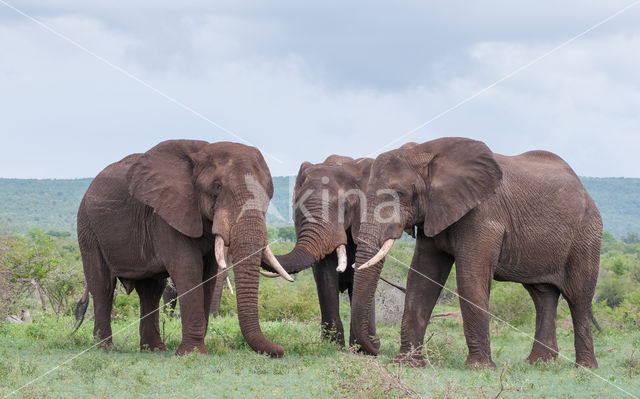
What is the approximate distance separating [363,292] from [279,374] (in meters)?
2.02

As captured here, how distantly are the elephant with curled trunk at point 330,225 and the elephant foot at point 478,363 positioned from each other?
2.05 m

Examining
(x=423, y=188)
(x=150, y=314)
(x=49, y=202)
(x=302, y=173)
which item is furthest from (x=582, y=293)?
(x=49, y=202)

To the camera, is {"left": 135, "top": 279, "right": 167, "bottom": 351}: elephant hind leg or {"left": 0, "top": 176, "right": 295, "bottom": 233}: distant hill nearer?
{"left": 135, "top": 279, "right": 167, "bottom": 351}: elephant hind leg

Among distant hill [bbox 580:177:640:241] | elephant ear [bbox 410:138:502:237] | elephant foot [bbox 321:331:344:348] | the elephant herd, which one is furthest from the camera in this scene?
distant hill [bbox 580:177:640:241]

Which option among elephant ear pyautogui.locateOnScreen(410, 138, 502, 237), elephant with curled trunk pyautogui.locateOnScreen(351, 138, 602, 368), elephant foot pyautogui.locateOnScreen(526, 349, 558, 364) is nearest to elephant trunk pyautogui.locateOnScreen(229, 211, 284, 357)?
elephant with curled trunk pyautogui.locateOnScreen(351, 138, 602, 368)

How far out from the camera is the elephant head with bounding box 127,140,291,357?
1019cm

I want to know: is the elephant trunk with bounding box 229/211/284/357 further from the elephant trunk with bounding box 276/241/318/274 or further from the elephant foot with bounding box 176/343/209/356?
the elephant trunk with bounding box 276/241/318/274

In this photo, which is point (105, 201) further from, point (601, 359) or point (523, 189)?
point (601, 359)

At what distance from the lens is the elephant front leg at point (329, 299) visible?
12086mm

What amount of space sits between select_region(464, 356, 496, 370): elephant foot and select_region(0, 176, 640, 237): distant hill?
80.9 m

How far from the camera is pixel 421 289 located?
1078 centimetres

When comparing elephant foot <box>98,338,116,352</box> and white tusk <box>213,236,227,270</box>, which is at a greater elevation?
white tusk <box>213,236,227,270</box>

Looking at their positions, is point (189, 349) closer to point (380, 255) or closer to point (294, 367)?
point (294, 367)

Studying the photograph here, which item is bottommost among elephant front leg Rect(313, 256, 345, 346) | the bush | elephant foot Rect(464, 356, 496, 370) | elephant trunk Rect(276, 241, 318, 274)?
the bush
